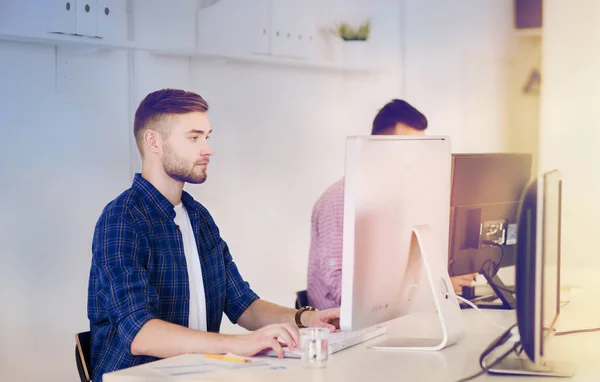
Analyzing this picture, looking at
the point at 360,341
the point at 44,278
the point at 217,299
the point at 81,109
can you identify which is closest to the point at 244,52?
the point at 81,109

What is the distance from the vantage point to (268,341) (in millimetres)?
1861

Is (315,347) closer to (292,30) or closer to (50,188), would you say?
(50,188)

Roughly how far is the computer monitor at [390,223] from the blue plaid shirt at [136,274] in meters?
0.62

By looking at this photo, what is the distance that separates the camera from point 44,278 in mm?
3184

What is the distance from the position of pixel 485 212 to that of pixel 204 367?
47.4 inches

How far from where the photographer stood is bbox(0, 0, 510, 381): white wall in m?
3.11

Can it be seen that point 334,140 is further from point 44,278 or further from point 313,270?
point 44,278

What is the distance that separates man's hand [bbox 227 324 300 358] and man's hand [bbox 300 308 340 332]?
13.3 inches

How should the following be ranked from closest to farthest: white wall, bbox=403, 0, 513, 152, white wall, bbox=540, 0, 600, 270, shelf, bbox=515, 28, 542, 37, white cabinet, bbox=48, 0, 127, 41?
white cabinet, bbox=48, 0, 127, 41, white wall, bbox=540, 0, 600, 270, white wall, bbox=403, 0, 513, 152, shelf, bbox=515, 28, 542, 37

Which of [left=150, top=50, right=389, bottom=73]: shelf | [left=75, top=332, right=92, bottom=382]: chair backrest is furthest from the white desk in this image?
[left=150, top=50, right=389, bottom=73]: shelf

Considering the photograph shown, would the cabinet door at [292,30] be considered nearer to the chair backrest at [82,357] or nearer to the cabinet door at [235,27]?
the cabinet door at [235,27]

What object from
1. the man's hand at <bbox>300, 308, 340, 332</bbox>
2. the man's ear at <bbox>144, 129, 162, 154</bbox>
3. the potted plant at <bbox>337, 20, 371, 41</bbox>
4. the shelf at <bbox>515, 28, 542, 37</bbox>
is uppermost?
the shelf at <bbox>515, 28, 542, 37</bbox>

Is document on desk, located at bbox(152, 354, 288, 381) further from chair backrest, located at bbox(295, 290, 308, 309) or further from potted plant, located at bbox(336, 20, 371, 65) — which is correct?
potted plant, located at bbox(336, 20, 371, 65)

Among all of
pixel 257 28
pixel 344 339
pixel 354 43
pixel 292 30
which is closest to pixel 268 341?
pixel 344 339
